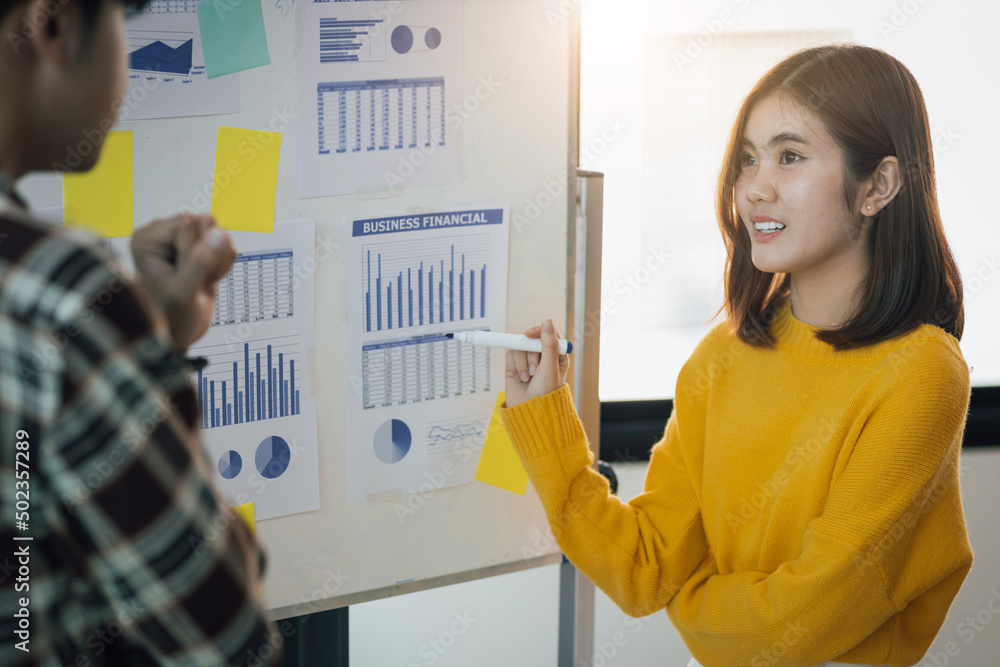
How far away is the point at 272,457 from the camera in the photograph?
3.74 feet

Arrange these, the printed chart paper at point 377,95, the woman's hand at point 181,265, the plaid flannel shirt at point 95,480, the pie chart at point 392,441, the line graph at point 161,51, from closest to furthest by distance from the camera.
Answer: the plaid flannel shirt at point 95,480, the woman's hand at point 181,265, the line graph at point 161,51, the printed chart paper at point 377,95, the pie chart at point 392,441

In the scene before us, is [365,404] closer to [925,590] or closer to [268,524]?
[268,524]

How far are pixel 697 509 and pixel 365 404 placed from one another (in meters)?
0.49

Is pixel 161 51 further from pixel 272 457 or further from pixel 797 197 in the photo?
pixel 797 197

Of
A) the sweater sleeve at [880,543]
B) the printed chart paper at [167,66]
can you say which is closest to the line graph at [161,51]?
the printed chart paper at [167,66]

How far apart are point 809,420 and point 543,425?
34 cm

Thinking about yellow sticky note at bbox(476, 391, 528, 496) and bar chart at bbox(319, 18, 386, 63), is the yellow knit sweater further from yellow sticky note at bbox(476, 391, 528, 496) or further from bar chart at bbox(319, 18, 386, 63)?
bar chart at bbox(319, 18, 386, 63)

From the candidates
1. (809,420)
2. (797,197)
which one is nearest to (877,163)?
(797,197)

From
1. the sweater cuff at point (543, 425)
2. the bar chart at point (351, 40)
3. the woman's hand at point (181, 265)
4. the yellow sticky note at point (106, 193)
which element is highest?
the bar chart at point (351, 40)

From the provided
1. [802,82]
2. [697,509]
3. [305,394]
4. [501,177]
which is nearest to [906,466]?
[697,509]

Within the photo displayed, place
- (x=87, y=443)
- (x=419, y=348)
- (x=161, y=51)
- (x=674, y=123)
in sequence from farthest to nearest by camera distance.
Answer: (x=674, y=123)
(x=419, y=348)
(x=161, y=51)
(x=87, y=443)

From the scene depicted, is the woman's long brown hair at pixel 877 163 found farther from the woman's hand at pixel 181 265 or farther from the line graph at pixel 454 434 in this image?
the woman's hand at pixel 181 265

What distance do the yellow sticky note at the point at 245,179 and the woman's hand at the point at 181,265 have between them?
50cm

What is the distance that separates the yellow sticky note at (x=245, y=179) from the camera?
41.6 inches
